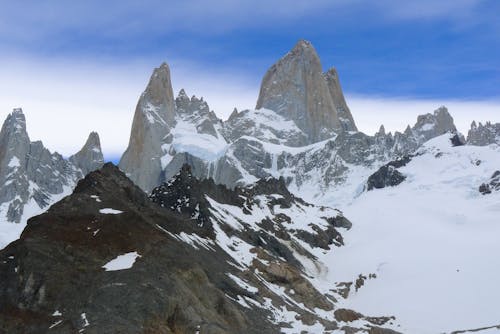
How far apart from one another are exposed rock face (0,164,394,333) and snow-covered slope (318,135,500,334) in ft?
39.5

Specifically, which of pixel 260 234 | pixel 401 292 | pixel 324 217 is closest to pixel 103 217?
pixel 260 234

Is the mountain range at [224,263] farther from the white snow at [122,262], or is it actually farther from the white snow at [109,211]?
the white snow at [109,211]

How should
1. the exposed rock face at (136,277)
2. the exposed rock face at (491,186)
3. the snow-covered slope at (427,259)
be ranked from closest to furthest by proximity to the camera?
1. the exposed rock face at (136,277)
2. the snow-covered slope at (427,259)
3. the exposed rock face at (491,186)

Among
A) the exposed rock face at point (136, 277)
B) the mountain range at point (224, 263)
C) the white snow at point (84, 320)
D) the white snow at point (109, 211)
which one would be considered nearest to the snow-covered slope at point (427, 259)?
the mountain range at point (224, 263)

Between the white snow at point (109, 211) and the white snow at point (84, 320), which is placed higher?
the white snow at point (109, 211)

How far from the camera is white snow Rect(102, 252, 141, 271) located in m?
58.2

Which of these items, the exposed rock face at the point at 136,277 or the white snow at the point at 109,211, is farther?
the white snow at the point at 109,211

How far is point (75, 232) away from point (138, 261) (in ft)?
21.5

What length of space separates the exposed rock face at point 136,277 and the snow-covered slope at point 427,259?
474 inches

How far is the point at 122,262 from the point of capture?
5925 cm

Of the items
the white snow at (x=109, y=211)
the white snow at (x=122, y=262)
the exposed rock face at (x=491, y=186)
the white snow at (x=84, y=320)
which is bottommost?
the white snow at (x=84, y=320)

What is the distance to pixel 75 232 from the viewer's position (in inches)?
2456

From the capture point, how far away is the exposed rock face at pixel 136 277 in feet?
173

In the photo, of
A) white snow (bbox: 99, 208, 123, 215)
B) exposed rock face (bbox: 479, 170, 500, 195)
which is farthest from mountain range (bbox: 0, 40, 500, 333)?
exposed rock face (bbox: 479, 170, 500, 195)
